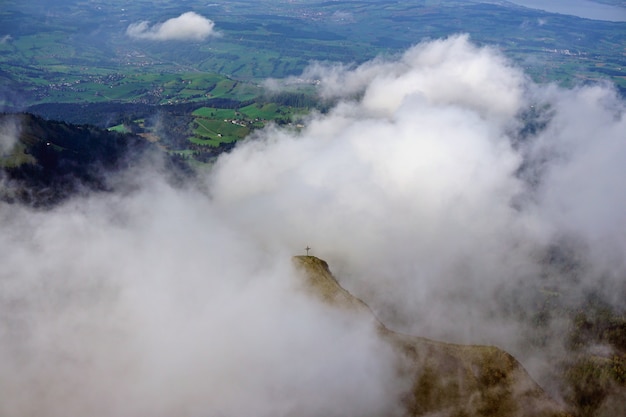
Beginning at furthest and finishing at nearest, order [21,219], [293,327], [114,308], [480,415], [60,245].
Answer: [21,219]
[60,245]
[114,308]
[293,327]
[480,415]

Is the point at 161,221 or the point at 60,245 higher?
the point at 60,245

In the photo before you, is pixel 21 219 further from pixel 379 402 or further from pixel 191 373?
pixel 379 402

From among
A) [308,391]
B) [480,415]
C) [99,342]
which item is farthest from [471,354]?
[99,342]

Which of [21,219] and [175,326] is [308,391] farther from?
Result: [21,219]

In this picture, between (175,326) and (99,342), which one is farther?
(175,326)

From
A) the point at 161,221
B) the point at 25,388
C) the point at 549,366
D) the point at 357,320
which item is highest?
the point at 357,320

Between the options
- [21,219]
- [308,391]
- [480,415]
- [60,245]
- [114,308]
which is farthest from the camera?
[21,219]
